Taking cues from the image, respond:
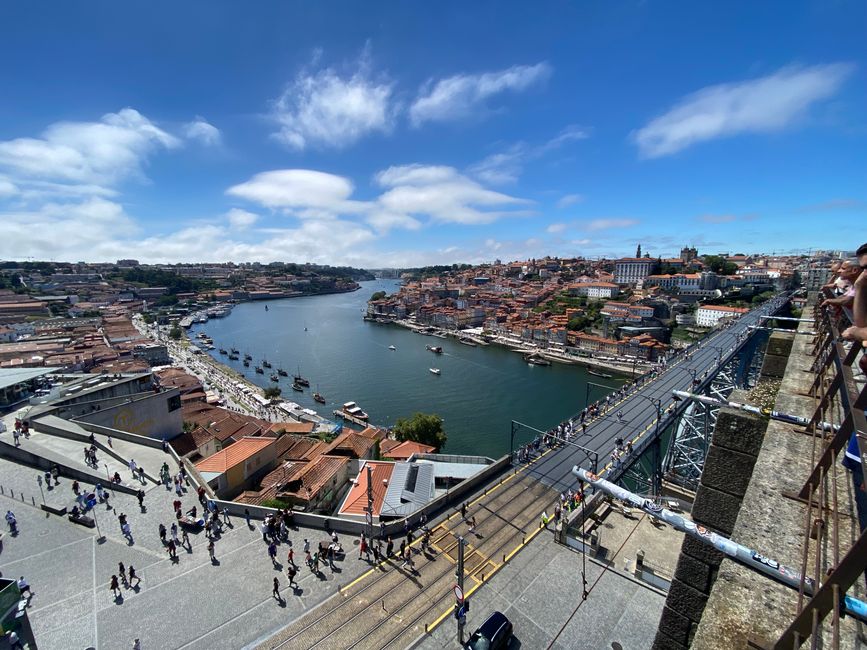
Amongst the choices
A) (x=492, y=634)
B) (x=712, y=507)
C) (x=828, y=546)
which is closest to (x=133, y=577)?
(x=492, y=634)

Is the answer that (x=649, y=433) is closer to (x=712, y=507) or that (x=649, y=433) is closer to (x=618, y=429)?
(x=618, y=429)

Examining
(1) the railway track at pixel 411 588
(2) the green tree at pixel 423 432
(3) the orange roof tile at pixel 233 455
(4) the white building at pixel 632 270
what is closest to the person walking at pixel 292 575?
(1) the railway track at pixel 411 588

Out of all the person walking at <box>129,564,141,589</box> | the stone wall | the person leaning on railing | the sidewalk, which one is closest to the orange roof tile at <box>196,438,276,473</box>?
the person walking at <box>129,564,141,589</box>

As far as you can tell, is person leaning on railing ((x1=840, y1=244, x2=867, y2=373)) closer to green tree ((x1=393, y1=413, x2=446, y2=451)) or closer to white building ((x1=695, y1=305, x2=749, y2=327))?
green tree ((x1=393, y1=413, x2=446, y2=451))

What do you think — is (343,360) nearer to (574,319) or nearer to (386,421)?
(386,421)

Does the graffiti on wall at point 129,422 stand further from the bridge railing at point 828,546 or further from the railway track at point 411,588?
the bridge railing at point 828,546
